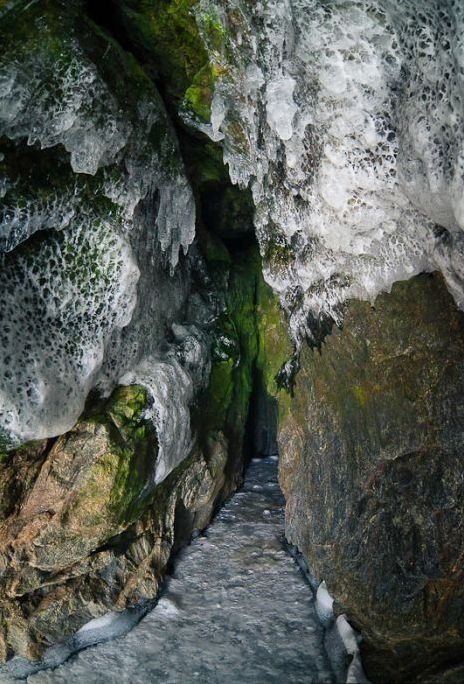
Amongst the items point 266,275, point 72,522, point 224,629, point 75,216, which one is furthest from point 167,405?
point 224,629

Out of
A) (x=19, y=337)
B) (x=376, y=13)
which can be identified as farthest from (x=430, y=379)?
(x=19, y=337)

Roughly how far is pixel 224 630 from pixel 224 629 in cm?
1

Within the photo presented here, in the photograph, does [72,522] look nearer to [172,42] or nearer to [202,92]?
[202,92]

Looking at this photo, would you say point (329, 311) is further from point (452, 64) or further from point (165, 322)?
point (452, 64)

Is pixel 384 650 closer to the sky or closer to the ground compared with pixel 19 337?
closer to the ground

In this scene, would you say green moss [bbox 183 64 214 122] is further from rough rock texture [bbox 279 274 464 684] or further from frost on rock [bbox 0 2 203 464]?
rough rock texture [bbox 279 274 464 684]

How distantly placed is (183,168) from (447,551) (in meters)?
3.25

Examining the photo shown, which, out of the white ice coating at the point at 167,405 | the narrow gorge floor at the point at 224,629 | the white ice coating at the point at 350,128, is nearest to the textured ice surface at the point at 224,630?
the narrow gorge floor at the point at 224,629

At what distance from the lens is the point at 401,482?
3799 millimetres

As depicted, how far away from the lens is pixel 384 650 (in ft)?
11.8

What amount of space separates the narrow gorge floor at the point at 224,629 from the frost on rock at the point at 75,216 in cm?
106

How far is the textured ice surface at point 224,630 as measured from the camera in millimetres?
3689

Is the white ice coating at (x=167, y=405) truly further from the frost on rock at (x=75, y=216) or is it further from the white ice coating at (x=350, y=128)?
the white ice coating at (x=350, y=128)

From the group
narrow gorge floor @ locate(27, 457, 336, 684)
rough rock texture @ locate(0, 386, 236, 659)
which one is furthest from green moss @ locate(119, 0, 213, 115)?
narrow gorge floor @ locate(27, 457, 336, 684)
